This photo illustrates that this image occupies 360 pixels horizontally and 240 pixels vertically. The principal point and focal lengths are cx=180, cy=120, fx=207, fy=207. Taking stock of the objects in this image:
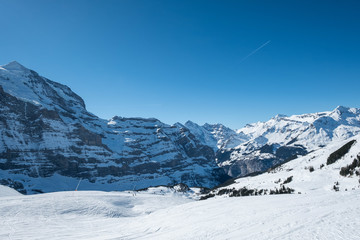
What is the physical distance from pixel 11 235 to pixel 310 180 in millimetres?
40902

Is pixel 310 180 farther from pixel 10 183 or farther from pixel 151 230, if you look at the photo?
pixel 10 183

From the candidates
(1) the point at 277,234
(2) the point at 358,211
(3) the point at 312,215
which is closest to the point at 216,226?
(1) the point at 277,234

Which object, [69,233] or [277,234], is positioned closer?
[277,234]

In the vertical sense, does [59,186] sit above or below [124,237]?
below

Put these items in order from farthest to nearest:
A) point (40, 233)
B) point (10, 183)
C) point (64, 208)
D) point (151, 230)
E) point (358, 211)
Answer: point (10, 183) → point (64, 208) → point (40, 233) → point (151, 230) → point (358, 211)

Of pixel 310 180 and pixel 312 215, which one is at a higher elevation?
pixel 312 215

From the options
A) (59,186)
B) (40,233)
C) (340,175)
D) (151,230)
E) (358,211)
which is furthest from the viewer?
(59,186)

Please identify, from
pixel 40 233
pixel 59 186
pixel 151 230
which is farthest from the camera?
pixel 59 186

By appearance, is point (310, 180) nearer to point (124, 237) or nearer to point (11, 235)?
point (124, 237)

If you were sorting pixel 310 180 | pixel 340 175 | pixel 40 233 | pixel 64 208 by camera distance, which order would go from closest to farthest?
1. pixel 40 233
2. pixel 64 208
3. pixel 340 175
4. pixel 310 180

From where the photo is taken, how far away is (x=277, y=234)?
29.6 ft

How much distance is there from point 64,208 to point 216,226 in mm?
20872

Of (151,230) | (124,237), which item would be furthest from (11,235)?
(151,230)

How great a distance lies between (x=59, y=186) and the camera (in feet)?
604
